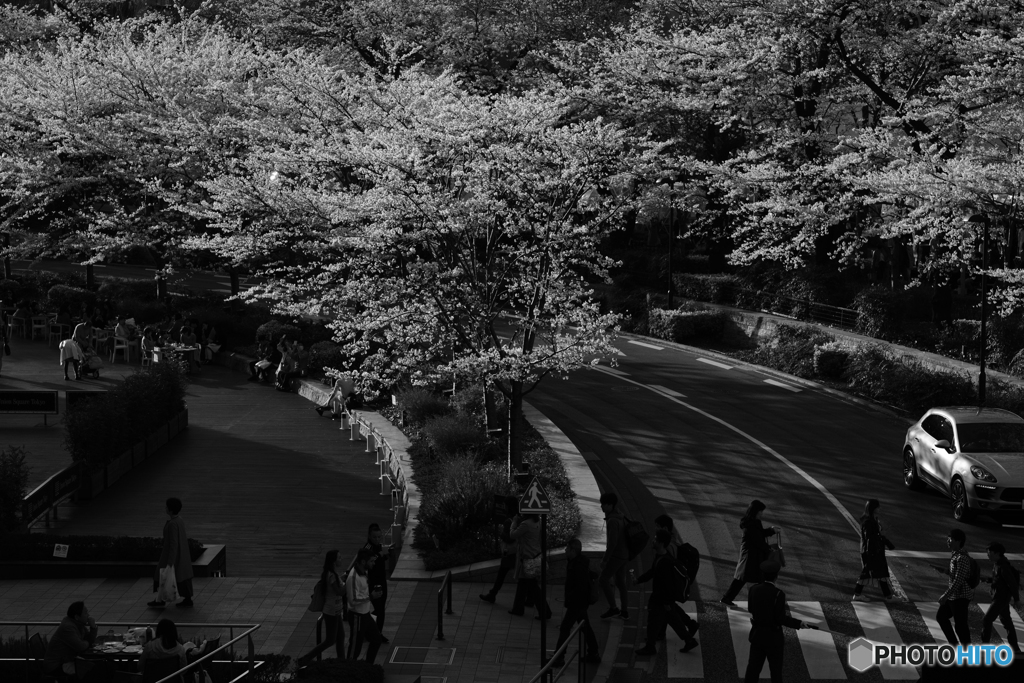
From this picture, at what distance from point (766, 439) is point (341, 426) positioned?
9.74 meters

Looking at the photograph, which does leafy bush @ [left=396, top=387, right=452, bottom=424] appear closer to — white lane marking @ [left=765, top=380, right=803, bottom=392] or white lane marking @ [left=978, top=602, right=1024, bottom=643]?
white lane marking @ [left=765, top=380, right=803, bottom=392]

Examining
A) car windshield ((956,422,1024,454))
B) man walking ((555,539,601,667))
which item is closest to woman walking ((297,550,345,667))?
man walking ((555,539,601,667))

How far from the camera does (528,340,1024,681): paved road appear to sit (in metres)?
14.7

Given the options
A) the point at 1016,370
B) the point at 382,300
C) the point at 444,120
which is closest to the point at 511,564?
the point at 382,300

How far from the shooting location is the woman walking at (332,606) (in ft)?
41.9

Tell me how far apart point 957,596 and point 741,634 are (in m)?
2.64

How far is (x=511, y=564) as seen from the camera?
15320 millimetres

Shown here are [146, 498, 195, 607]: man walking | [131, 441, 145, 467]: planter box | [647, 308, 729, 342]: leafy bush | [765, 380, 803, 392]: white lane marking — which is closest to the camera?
[146, 498, 195, 607]: man walking

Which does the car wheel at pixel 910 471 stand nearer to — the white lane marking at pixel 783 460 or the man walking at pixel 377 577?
the white lane marking at pixel 783 460

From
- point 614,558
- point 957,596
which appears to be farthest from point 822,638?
point 614,558

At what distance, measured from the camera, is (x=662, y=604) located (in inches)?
535

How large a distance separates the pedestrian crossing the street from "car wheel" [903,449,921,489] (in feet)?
18.1

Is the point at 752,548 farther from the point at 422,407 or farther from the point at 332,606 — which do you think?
the point at 422,407

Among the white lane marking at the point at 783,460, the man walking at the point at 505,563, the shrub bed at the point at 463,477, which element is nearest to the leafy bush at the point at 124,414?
the shrub bed at the point at 463,477
